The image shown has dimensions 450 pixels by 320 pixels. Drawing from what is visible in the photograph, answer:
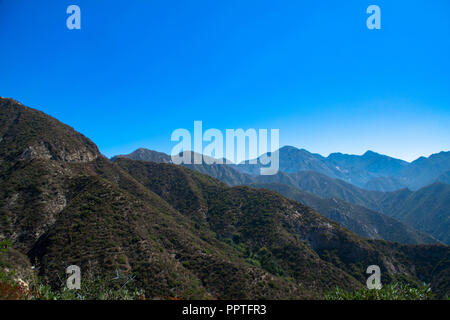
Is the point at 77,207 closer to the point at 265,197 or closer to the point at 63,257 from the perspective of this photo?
the point at 63,257

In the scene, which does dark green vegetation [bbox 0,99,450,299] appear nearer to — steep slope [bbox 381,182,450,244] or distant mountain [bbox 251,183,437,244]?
distant mountain [bbox 251,183,437,244]

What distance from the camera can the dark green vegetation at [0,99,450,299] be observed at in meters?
32.0

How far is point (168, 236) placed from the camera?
43312 millimetres

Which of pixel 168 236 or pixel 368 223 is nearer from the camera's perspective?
pixel 168 236

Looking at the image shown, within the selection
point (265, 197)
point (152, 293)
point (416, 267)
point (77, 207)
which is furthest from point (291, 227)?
point (77, 207)

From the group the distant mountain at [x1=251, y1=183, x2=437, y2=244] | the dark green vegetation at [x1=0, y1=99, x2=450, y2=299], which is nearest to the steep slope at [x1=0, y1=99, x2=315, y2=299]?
the dark green vegetation at [x1=0, y1=99, x2=450, y2=299]

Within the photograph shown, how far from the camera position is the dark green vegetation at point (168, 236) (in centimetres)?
3200

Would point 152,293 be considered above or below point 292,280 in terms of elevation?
above

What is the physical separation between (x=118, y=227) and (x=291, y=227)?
43.7 m

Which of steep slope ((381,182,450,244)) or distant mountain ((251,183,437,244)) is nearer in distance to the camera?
distant mountain ((251,183,437,244))

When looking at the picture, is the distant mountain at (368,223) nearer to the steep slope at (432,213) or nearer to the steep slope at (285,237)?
the steep slope at (432,213)

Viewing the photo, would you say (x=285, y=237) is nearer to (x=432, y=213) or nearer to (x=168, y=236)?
(x=168, y=236)

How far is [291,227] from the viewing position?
6188 centimetres

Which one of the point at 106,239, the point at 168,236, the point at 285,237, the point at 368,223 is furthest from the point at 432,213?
the point at 106,239
